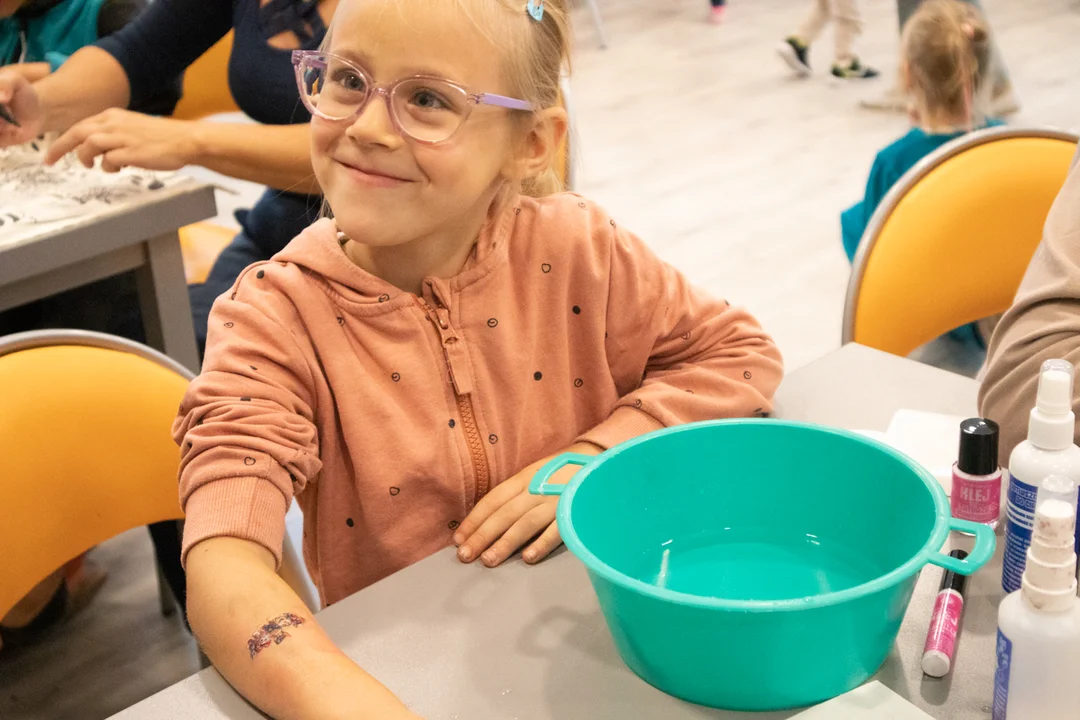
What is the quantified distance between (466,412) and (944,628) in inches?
18.7

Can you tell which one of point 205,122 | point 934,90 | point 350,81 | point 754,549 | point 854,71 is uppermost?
point 350,81

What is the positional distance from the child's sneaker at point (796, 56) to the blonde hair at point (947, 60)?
230 centimetres

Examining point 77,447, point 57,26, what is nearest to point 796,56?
point 57,26

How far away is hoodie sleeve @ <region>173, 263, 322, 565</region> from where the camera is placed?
857mm

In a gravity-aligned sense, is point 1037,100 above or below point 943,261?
below

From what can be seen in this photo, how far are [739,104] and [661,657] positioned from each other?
413 cm

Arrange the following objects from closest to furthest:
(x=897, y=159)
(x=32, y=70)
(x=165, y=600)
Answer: (x=32, y=70) → (x=165, y=600) → (x=897, y=159)

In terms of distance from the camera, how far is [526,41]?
102cm

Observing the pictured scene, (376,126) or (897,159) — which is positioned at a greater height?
(376,126)

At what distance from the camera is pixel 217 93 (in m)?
2.22

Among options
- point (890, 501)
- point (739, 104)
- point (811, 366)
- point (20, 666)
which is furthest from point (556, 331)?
point (739, 104)

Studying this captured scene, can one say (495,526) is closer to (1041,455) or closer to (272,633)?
(272,633)

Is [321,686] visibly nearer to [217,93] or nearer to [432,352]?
[432,352]

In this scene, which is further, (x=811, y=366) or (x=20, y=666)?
(x=20, y=666)
